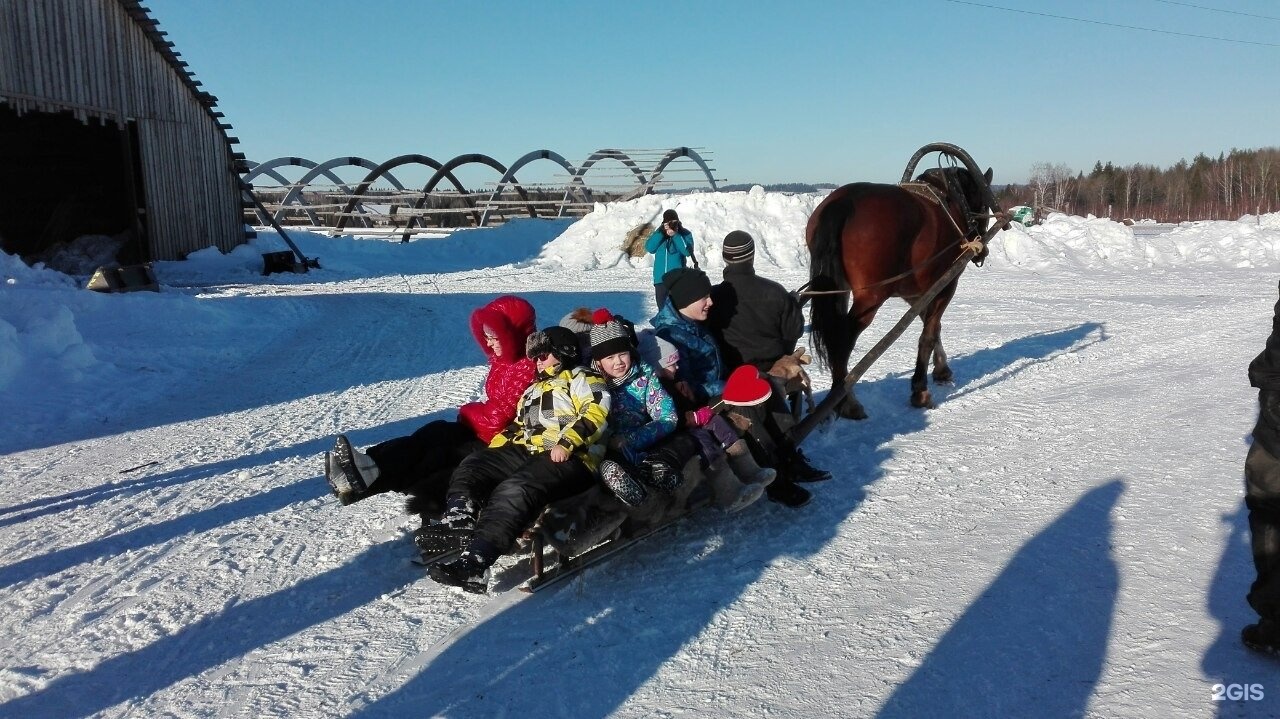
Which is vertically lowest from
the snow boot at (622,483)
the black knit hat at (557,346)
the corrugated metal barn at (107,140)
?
the snow boot at (622,483)

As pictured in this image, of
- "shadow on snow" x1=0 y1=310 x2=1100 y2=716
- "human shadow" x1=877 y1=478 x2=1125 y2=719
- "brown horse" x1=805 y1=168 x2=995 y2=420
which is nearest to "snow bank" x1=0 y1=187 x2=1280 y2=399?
"shadow on snow" x1=0 y1=310 x2=1100 y2=716

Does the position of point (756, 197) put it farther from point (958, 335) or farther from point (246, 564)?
point (246, 564)

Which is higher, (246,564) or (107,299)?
(107,299)

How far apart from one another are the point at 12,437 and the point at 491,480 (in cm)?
479

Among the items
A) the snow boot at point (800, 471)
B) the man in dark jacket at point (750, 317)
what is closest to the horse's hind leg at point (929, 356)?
the man in dark jacket at point (750, 317)

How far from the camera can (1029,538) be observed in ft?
13.6

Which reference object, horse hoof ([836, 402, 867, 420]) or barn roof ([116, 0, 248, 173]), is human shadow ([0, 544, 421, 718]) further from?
barn roof ([116, 0, 248, 173])

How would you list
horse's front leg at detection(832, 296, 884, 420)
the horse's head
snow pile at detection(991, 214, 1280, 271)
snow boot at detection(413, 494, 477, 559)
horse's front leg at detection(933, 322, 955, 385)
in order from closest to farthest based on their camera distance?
snow boot at detection(413, 494, 477, 559) → horse's front leg at detection(832, 296, 884, 420) → the horse's head → horse's front leg at detection(933, 322, 955, 385) → snow pile at detection(991, 214, 1280, 271)

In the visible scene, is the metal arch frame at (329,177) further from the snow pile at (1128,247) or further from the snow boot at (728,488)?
the snow boot at (728,488)

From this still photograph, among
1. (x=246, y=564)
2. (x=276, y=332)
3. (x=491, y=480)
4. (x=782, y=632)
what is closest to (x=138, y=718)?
(x=246, y=564)

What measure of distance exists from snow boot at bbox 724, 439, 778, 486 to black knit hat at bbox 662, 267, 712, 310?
0.90m

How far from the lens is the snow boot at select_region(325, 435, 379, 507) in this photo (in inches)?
148

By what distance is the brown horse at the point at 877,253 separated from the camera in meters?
6.40

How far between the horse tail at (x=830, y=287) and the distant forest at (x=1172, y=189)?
40.3 meters
